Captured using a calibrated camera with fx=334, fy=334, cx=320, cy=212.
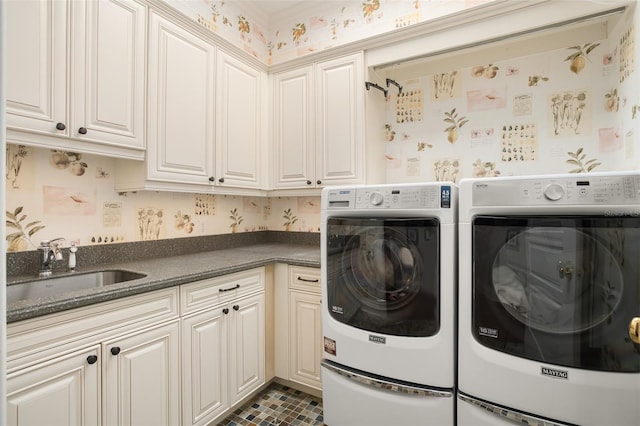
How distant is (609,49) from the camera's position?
1795 millimetres

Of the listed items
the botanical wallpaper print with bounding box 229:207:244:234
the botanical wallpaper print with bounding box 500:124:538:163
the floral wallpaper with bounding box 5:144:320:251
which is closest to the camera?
the floral wallpaper with bounding box 5:144:320:251

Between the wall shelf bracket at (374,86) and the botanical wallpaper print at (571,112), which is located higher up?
the wall shelf bracket at (374,86)

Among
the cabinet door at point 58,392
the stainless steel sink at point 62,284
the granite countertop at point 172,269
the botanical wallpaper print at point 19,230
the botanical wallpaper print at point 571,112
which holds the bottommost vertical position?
the cabinet door at point 58,392

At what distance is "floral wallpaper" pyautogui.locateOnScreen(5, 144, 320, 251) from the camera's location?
59.6 inches

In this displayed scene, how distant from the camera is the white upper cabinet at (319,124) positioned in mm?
2266

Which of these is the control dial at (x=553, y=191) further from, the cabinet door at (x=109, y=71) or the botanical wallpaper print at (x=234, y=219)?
the botanical wallpaper print at (x=234, y=219)

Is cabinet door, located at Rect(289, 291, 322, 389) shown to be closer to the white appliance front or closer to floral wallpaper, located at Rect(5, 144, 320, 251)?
the white appliance front

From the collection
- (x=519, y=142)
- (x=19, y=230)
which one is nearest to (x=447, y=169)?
(x=519, y=142)

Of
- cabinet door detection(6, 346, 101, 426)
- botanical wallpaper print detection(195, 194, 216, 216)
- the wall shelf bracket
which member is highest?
the wall shelf bracket

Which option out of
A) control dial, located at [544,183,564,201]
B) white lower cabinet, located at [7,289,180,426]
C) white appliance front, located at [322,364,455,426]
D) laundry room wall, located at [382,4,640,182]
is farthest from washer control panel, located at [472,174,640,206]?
white lower cabinet, located at [7,289,180,426]

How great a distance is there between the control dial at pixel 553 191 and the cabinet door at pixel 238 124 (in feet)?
5.78

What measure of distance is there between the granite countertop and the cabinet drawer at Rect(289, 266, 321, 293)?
4 centimetres

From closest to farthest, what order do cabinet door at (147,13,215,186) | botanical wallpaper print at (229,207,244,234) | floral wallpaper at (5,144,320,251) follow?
floral wallpaper at (5,144,320,251), cabinet door at (147,13,215,186), botanical wallpaper print at (229,207,244,234)

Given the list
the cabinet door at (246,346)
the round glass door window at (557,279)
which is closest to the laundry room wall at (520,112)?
the round glass door window at (557,279)
